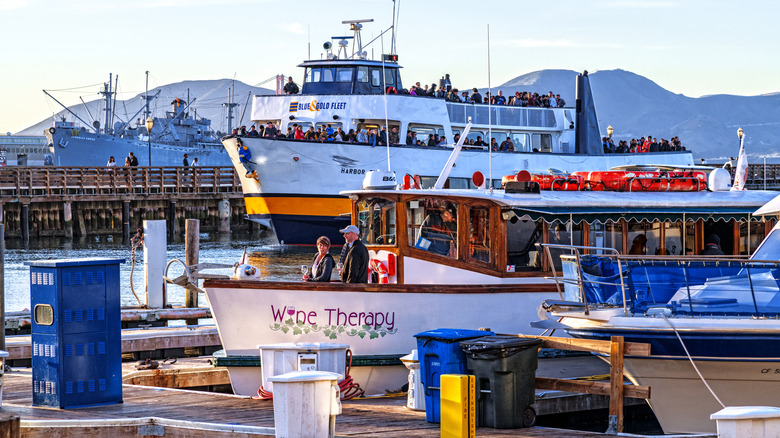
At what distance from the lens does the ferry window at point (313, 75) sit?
41594 mm

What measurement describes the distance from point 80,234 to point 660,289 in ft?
143

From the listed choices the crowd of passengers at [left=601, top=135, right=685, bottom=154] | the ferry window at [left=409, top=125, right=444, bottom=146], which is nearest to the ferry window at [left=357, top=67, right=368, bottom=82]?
the ferry window at [left=409, top=125, right=444, bottom=146]

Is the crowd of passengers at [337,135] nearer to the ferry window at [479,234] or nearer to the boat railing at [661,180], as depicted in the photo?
the boat railing at [661,180]

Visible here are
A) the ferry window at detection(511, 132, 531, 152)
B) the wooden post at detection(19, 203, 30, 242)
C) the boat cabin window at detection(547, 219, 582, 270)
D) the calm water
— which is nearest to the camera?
the boat cabin window at detection(547, 219, 582, 270)

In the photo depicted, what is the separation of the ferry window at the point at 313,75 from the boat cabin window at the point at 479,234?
92.9ft

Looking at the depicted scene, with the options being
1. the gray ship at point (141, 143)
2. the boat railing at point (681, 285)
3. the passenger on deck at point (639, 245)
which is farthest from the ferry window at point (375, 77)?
the gray ship at point (141, 143)

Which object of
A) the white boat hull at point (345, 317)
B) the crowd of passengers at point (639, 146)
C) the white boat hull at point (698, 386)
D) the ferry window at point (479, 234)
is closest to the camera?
the white boat hull at point (698, 386)

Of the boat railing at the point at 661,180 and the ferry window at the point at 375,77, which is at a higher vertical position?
the ferry window at the point at 375,77

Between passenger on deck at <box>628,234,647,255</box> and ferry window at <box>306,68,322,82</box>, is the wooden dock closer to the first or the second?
passenger on deck at <box>628,234,647,255</box>

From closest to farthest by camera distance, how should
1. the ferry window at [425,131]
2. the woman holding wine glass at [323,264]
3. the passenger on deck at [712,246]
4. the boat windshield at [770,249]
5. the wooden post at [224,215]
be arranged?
the boat windshield at [770,249], the woman holding wine glass at [323,264], the passenger on deck at [712,246], the ferry window at [425,131], the wooden post at [224,215]

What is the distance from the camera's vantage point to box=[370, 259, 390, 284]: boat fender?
14.6m

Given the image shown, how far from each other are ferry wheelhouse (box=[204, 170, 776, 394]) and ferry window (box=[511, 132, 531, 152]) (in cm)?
2920

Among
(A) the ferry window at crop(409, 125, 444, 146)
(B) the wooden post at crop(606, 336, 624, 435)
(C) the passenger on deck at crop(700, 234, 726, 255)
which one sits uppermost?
(A) the ferry window at crop(409, 125, 444, 146)

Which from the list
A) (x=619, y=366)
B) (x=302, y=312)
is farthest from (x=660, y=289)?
(x=302, y=312)
